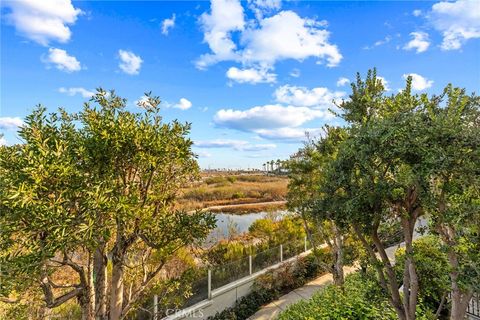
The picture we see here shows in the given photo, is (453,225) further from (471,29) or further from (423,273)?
(471,29)

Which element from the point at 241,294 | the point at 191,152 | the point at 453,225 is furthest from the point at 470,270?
the point at 241,294

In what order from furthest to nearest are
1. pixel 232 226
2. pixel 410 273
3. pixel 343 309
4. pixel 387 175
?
pixel 232 226, pixel 343 309, pixel 410 273, pixel 387 175

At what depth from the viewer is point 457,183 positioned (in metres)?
2.59

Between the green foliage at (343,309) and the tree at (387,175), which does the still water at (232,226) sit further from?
the tree at (387,175)

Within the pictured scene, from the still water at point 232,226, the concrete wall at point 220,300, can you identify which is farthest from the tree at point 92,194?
the concrete wall at point 220,300

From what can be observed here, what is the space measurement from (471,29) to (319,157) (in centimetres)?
430

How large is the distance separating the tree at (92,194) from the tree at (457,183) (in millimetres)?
2666

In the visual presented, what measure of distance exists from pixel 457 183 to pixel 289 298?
26.0ft

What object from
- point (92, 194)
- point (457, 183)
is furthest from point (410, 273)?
point (92, 194)

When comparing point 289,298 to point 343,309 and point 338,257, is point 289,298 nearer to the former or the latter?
point 338,257

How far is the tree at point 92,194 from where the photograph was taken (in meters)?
2.68

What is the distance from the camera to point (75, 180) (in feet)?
9.45

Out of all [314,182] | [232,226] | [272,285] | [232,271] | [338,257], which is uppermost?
[314,182]

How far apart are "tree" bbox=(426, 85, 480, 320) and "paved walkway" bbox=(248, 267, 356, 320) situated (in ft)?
20.1
